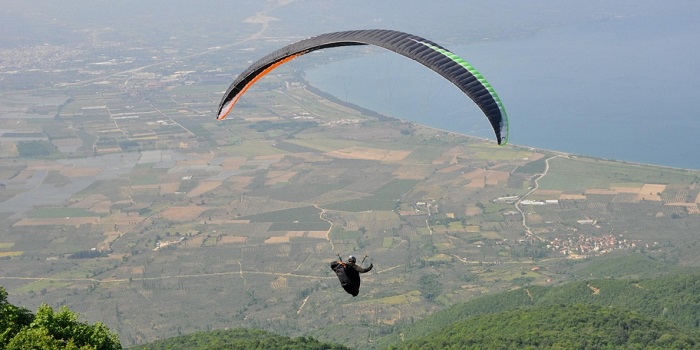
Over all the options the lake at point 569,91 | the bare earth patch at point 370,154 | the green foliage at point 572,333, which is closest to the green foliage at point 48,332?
the green foliage at point 572,333

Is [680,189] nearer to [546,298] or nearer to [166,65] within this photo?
[546,298]

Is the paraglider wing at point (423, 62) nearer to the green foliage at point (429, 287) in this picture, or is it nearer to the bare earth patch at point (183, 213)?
the green foliage at point (429, 287)

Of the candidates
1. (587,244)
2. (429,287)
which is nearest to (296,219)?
(429,287)

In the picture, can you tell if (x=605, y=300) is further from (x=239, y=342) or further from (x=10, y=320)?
(x=10, y=320)

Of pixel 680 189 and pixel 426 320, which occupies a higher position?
pixel 680 189

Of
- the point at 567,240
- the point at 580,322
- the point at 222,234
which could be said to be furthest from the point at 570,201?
the point at 580,322

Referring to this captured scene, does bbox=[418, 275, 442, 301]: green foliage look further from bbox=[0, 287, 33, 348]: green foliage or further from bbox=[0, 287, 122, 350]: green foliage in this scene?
bbox=[0, 287, 33, 348]: green foliage
